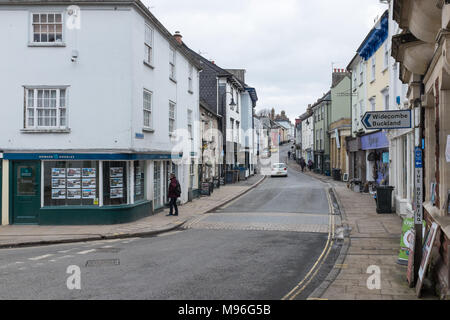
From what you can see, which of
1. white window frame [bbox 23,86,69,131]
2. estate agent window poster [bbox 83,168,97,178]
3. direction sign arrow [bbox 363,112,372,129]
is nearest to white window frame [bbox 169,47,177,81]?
white window frame [bbox 23,86,69,131]

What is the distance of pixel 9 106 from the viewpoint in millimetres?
15578

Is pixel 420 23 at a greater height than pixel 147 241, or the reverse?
pixel 420 23

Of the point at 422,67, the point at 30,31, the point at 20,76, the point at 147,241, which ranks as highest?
the point at 30,31

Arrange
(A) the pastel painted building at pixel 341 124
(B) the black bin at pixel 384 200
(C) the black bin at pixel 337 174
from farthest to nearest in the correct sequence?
(C) the black bin at pixel 337 174 < (A) the pastel painted building at pixel 341 124 < (B) the black bin at pixel 384 200

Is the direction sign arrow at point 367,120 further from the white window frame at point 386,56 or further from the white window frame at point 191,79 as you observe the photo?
the white window frame at point 191,79

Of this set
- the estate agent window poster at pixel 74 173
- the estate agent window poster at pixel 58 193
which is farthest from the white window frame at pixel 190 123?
the estate agent window poster at pixel 58 193

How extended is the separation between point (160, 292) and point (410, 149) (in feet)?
36.9

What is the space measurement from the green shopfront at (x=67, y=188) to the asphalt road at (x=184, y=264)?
3.00 m

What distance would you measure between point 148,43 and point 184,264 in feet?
36.2

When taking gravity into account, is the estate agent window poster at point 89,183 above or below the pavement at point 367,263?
above

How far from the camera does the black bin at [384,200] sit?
17.6 m
